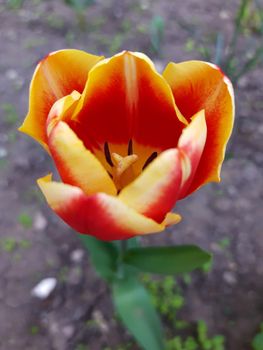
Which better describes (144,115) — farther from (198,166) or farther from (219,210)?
(219,210)

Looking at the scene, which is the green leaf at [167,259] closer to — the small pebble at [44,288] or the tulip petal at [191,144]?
the tulip petal at [191,144]

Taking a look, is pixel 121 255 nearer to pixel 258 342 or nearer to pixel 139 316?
pixel 139 316

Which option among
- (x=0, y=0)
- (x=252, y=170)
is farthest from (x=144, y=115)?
(x=0, y=0)

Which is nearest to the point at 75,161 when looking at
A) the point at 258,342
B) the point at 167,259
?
the point at 167,259

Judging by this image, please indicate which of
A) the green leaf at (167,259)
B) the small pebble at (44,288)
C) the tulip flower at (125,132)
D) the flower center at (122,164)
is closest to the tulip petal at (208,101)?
the tulip flower at (125,132)

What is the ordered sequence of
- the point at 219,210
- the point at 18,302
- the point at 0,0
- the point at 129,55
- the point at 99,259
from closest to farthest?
the point at 129,55
the point at 99,259
the point at 18,302
the point at 219,210
the point at 0,0

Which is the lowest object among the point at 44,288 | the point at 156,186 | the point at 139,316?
the point at 44,288
